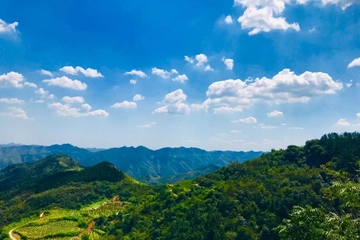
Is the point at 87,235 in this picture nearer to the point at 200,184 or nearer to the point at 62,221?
the point at 62,221

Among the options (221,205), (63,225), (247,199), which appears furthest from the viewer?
(63,225)

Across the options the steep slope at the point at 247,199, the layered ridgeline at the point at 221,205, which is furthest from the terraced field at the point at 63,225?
the steep slope at the point at 247,199

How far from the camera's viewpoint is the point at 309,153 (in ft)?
475

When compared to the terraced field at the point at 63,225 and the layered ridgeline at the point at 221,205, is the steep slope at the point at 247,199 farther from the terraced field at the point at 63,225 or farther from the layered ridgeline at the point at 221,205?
the terraced field at the point at 63,225

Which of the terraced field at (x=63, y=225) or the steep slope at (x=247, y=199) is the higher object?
the steep slope at (x=247, y=199)

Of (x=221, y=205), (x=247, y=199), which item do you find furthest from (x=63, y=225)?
(x=247, y=199)

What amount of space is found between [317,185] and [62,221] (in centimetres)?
9805

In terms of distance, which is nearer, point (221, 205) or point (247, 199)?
point (247, 199)

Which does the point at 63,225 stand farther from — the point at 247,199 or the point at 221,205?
the point at 247,199

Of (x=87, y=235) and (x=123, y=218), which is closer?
(x=87, y=235)

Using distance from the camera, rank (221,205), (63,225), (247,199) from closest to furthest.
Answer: (247,199) → (221,205) → (63,225)

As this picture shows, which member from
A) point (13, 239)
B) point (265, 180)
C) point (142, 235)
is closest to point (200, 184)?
point (265, 180)

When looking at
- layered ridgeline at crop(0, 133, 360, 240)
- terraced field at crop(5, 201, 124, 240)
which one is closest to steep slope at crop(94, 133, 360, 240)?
layered ridgeline at crop(0, 133, 360, 240)

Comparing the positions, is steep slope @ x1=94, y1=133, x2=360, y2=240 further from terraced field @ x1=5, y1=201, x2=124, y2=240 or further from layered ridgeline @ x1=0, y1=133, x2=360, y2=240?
terraced field @ x1=5, y1=201, x2=124, y2=240
